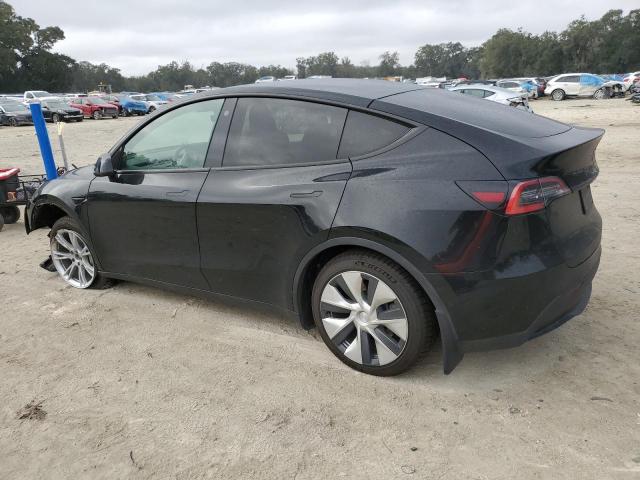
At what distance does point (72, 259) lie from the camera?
15.4 feet

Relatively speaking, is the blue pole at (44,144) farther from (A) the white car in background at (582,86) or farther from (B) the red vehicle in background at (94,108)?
(A) the white car in background at (582,86)

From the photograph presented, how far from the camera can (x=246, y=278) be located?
3.46 meters

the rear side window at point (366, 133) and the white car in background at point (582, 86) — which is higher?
the rear side window at point (366, 133)

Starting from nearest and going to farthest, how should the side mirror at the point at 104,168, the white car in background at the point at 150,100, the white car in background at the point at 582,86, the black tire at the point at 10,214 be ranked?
the side mirror at the point at 104,168 < the black tire at the point at 10,214 < the white car in background at the point at 582,86 < the white car in background at the point at 150,100

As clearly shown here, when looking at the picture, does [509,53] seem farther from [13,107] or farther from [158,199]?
[158,199]

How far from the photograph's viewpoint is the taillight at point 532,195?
99.6 inches

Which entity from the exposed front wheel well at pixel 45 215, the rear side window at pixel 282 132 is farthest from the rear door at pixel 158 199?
the exposed front wheel well at pixel 45 215

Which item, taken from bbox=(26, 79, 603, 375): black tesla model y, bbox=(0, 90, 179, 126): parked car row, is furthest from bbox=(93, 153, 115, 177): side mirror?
bbox=(0, 90, 179, 126): parked car row

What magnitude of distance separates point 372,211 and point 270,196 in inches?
27.4

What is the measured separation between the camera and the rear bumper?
103 inches

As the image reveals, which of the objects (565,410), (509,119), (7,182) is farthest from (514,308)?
(7,182)

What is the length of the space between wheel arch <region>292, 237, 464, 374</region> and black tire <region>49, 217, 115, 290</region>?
2.06 m

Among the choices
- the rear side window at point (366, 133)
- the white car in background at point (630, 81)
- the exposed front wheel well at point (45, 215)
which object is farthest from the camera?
the white car in background at point (630, 81)

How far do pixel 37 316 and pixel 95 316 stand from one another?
467mm
